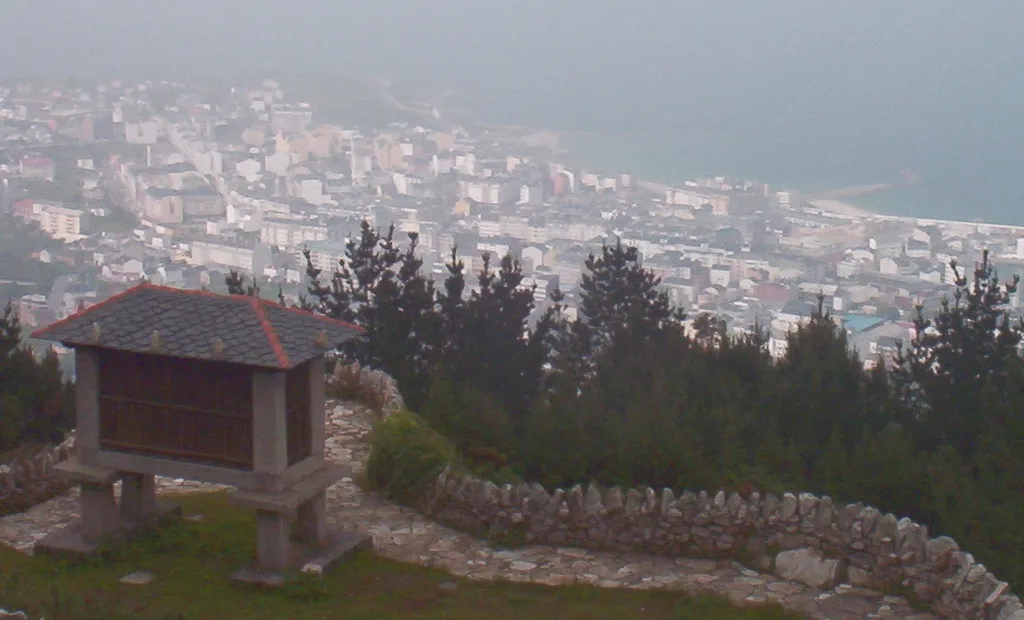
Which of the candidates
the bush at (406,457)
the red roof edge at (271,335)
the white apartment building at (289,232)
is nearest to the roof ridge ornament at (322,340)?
the red roof edge at (271,335)

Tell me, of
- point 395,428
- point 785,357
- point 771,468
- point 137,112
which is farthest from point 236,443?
point 137,112

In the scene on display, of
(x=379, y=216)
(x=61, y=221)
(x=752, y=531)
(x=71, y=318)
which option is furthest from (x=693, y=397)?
(x=379, y=216)

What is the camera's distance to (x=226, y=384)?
9906 mm

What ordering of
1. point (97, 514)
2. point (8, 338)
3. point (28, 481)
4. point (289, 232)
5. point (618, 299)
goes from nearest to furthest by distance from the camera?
point (97, 514) → point (28, 481) → point (8, 338) → point (618, 299) → point (289, 232)

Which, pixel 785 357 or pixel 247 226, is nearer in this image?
pixel 785 357

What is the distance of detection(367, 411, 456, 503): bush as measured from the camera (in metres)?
11.9

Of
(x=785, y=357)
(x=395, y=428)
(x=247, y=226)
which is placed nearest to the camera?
(x=395, y=428)

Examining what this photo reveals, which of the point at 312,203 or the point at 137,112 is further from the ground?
the point at 137,112

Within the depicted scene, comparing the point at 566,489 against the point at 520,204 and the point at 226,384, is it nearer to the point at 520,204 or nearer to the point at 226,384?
the point at 226,384

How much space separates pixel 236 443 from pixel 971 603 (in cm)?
563

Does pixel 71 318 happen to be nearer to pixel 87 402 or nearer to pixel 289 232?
pixel 87 402

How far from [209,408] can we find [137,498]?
5.03 ft

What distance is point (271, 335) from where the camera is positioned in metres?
9.65

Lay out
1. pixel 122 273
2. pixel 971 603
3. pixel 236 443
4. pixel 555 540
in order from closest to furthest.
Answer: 1. pixel 971 603
2. pixel 236 443
3. pixel 555 540
4. pixel 122 273
